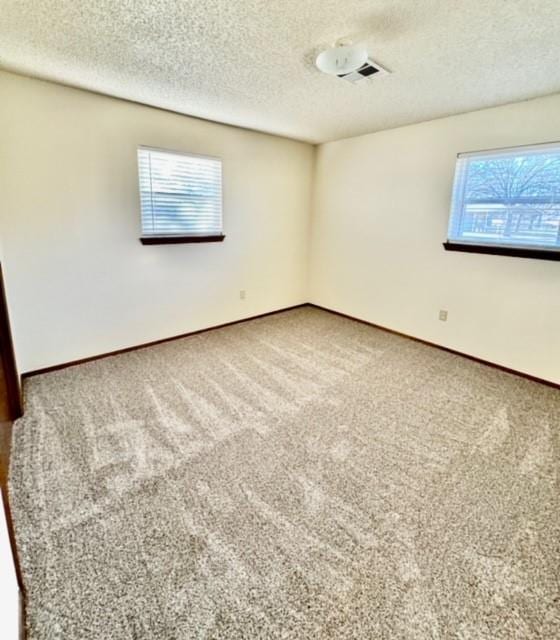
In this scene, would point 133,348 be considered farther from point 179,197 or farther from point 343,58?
point 343,58

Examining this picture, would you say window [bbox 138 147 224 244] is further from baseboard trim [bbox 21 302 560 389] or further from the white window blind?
the white window blind

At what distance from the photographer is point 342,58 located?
1.97 meters

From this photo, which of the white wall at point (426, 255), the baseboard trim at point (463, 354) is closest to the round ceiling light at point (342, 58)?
the white wall at point (426, 255)

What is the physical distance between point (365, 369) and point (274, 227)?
222 cm

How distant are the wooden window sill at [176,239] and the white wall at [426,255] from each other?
1.61m

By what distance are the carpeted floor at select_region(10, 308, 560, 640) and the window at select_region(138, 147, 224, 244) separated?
4.64ft

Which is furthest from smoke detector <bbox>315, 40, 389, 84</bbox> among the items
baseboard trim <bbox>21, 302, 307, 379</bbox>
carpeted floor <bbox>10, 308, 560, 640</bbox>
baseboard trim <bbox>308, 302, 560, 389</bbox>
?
baseboard trim <bbox>21, 302, 307, 379</bbox>

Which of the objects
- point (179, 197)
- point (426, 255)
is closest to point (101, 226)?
point (179, 197)

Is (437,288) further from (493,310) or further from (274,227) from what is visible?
(274,227)

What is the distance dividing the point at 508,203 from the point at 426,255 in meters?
0.84

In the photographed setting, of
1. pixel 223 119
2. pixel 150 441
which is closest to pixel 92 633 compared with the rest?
pixel 150 441

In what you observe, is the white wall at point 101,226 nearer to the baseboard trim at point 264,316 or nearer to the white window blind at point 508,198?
the baseboard trim at point 264,316

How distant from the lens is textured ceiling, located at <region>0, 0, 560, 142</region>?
5.41 ft

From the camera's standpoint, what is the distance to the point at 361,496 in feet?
5.70
